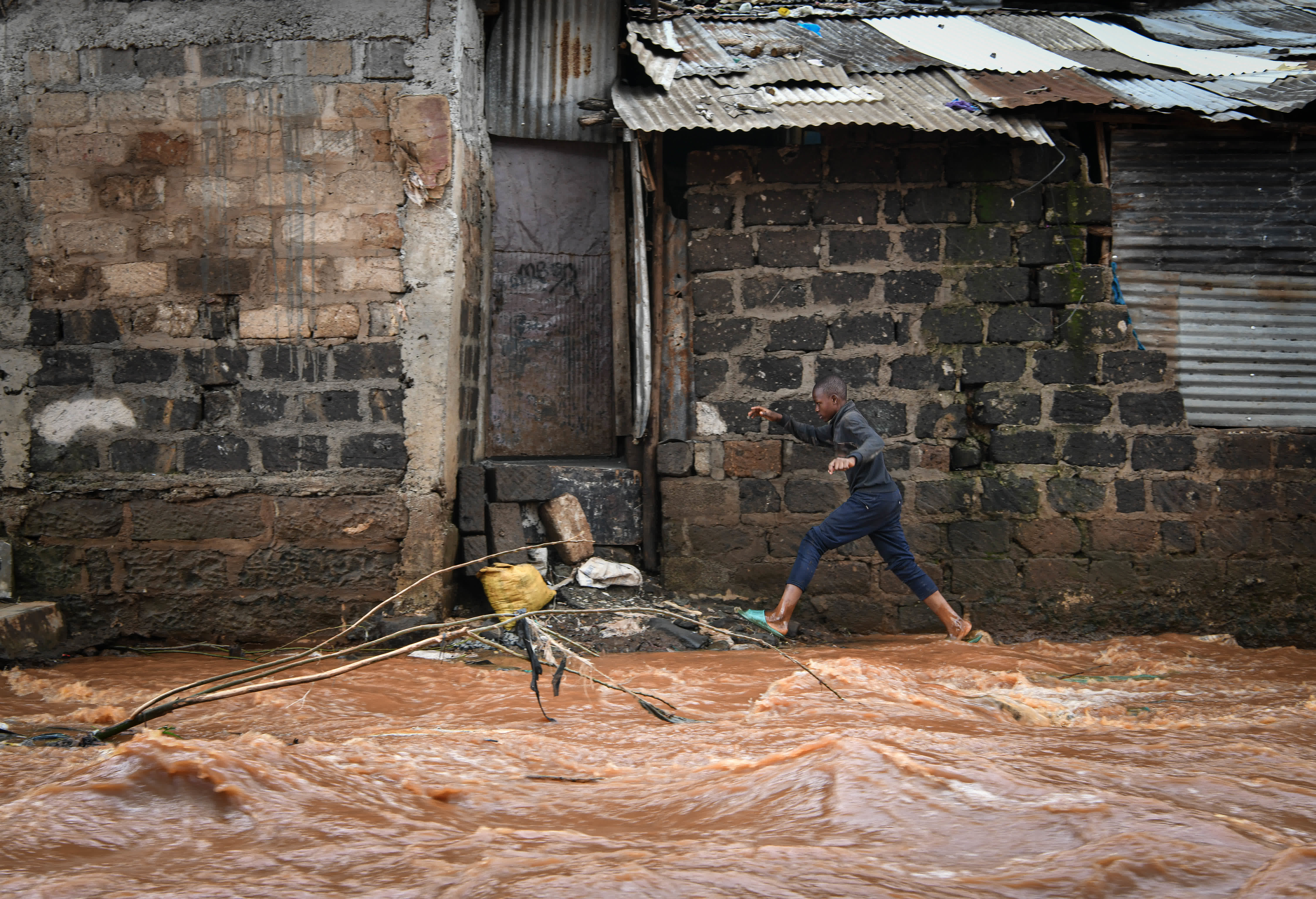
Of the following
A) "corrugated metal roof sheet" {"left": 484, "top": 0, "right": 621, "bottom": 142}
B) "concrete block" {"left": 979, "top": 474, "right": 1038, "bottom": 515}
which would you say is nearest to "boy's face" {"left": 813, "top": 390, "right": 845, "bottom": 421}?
"concrete block" {"left": 979, "top": 474, "right": 1038, "bottom": 515}

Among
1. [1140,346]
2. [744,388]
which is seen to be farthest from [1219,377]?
[744,388]

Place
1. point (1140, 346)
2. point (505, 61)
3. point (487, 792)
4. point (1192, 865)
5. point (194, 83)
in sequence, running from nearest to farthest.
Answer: point (1192, 865) < point (487, 792) < point (194, 83) < point (1140, 346) < point (505, 61)

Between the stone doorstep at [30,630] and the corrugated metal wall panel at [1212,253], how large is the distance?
6568mm

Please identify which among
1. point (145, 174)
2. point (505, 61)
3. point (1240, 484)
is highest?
point (505, 61)

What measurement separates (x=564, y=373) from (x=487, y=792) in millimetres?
4151

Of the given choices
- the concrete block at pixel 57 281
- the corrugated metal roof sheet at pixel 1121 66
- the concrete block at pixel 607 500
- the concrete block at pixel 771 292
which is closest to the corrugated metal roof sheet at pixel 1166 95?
the corrugated metal roof sheet at pixel 1121 66

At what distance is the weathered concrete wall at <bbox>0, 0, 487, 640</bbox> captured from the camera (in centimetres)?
489

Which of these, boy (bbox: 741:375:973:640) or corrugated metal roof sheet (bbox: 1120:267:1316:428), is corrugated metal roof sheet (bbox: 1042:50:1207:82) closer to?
corrugated metal roof sheet (bbox: 1120:267:1316:428)

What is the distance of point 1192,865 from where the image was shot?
167 cm

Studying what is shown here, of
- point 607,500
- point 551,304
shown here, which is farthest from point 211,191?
point 607,500

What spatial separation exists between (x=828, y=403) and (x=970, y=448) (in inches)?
40.0

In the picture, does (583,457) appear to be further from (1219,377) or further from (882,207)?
(1219,377)

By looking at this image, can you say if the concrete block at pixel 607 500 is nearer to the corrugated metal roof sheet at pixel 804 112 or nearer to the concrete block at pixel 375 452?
the concrete block at pixel 375 452

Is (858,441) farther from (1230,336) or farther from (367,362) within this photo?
(367,362)
